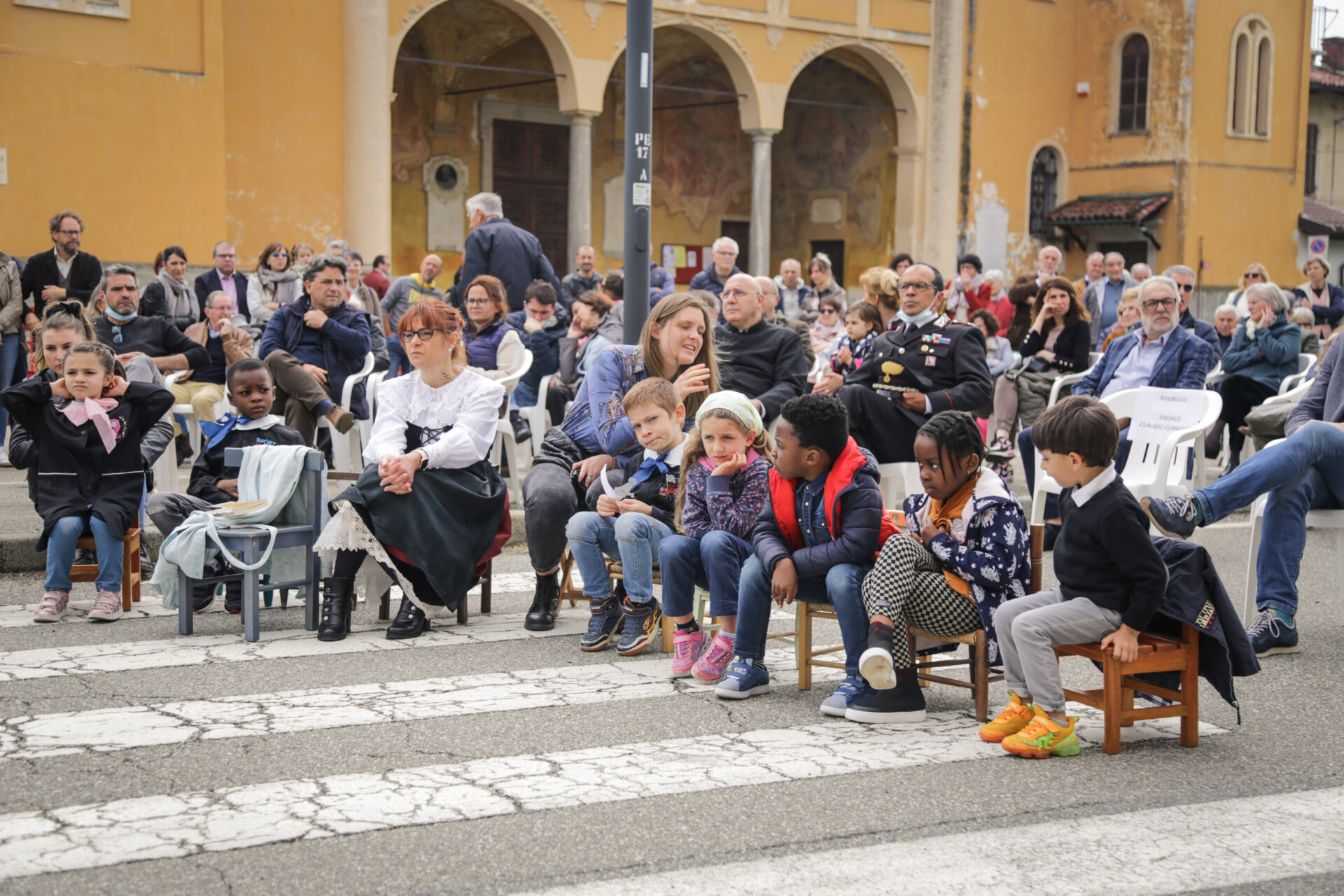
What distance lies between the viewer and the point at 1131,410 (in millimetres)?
8141

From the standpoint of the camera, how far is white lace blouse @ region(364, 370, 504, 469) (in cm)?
624

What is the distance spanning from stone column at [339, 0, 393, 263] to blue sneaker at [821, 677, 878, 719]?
52.0ft

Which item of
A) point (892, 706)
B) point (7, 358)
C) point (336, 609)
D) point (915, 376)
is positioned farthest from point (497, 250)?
point (892, 706)

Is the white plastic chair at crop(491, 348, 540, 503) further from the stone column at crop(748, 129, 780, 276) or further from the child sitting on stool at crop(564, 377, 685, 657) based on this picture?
the stone column at crop(748, 129, 780, 276)

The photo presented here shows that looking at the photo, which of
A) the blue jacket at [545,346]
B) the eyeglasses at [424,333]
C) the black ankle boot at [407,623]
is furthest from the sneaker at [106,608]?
the blue jacket at [545,346]

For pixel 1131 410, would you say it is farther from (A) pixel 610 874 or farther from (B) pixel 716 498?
(A) pixel 610 874

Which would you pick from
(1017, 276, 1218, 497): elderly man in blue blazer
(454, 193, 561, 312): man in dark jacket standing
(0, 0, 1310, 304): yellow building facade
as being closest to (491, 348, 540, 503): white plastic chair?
(454, 193, 561, 312): man in dark jacket standing

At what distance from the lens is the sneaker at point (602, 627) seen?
19.4 feet

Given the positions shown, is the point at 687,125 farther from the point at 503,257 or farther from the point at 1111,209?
the point at 503,257

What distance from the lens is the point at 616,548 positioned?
6.02m

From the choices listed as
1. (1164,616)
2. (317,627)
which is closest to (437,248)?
(317,627)

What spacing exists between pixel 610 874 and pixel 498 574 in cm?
464

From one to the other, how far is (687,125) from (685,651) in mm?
22980

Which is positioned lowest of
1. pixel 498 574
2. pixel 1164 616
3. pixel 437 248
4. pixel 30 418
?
pixel 498 574
